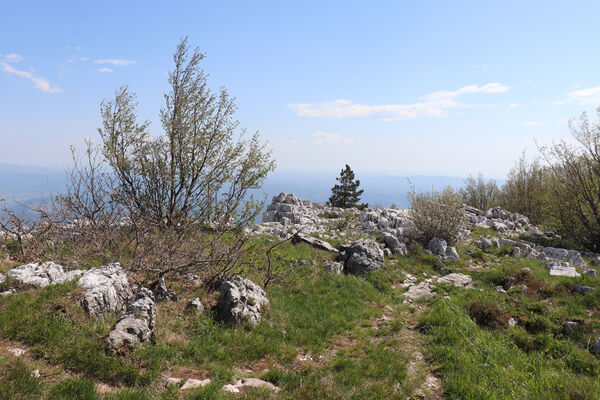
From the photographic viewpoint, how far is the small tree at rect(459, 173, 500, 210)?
141 ft

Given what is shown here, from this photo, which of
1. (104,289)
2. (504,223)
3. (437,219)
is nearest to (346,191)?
(504,223)

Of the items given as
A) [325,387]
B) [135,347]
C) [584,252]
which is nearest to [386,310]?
[325,387]

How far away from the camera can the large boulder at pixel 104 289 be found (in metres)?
6.63

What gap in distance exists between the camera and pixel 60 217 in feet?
32.6

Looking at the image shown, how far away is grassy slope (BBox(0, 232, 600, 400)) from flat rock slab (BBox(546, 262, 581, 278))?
247cm

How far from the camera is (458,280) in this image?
1343 cm

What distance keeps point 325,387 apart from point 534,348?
6.13 m

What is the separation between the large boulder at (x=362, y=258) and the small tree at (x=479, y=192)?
3455cm

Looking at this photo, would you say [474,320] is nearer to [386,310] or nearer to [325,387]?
→ [386,310]

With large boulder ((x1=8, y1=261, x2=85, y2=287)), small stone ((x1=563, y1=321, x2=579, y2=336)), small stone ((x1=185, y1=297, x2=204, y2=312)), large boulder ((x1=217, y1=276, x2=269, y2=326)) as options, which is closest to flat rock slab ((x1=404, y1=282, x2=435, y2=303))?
small stone ((x1=563, y1=321, x2=579, y2=336))

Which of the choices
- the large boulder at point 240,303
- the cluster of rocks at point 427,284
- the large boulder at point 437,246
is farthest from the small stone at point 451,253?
the large boulder at point 240,303

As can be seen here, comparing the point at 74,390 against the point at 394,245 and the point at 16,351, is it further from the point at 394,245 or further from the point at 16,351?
the point at 394,245

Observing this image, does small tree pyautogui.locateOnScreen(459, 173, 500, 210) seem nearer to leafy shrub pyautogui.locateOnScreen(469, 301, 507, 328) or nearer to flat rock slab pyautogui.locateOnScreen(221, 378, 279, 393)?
leafy shrub pyautogui.locateOnScreen(469, 301, 507, 328)

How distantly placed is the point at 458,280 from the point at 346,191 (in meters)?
37.7
